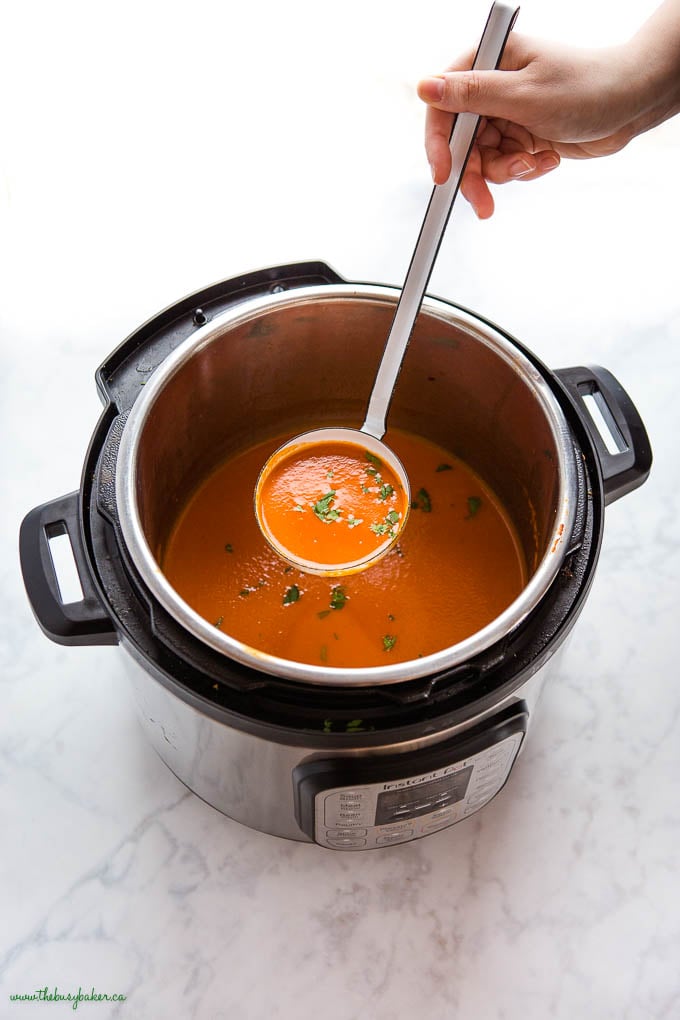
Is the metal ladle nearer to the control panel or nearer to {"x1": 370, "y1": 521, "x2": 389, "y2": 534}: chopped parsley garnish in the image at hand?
{"x1": 370, "y1": 521, "x2": 389, "y2": 534}: chopped parsley garnish

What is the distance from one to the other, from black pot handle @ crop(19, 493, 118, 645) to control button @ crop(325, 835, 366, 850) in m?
0.50

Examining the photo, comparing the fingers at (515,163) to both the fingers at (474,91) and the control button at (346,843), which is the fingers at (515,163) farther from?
the control button at (346,843)

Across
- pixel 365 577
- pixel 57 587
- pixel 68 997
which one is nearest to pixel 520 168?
pixel 365 577

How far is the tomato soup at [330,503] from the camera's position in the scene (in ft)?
5.89

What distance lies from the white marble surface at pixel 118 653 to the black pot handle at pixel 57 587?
0.53 meters

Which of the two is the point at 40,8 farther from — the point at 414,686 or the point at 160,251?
the point at 414,686

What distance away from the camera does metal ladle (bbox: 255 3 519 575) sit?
56.3 inches

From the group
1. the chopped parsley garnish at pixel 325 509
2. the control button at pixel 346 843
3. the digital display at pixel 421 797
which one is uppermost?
the chopped parsley garnish at pixel 325 509

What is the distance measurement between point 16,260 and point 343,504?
1218 millimetres

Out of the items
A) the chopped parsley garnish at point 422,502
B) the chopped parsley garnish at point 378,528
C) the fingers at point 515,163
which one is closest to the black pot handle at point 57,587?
the chopped parsley garnish at point 378,528

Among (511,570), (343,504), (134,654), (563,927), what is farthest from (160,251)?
(563,927)

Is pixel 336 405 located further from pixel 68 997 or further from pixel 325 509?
pixel 68 997

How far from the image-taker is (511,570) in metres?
1.97

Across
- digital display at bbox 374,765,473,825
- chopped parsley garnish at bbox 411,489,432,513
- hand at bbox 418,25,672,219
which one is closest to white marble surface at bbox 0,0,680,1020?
digital display at bbox 374,765,473,825
